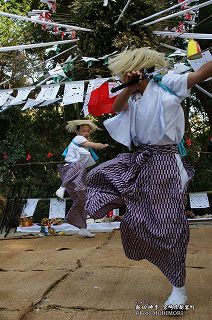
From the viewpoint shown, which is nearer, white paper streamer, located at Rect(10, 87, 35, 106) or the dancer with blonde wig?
the dancer with blonde wig

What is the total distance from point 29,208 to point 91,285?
4423mm

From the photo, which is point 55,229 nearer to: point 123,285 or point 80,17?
point 80,17

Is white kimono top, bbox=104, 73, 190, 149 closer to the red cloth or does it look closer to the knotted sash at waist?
the knotted sash at waist

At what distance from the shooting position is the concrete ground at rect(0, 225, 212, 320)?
234cm

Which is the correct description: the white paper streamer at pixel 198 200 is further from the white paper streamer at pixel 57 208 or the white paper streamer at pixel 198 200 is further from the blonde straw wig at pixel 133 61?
the blonde straw wig at pixel 133 61

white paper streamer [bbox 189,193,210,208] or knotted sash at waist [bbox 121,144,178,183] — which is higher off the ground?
knotted sash at waist [bbox 121,144,178,183]

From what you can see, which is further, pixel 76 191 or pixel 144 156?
pixel 76 191

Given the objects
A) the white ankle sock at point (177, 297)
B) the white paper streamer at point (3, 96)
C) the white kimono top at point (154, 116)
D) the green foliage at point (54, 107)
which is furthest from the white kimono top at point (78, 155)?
the white ankle sock at point (177, 297)

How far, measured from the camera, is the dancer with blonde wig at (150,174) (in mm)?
2480

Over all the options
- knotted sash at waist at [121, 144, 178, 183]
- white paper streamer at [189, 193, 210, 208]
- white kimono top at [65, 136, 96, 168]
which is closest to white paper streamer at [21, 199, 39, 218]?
white kimono top at [65, 136, 96, 168]

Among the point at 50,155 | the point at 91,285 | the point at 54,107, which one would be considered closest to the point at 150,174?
the point at 91,285

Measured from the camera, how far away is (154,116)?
8.36ft

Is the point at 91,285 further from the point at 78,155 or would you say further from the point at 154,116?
the point at 78,155

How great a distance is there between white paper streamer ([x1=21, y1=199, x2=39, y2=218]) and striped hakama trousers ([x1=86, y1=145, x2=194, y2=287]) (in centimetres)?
460
